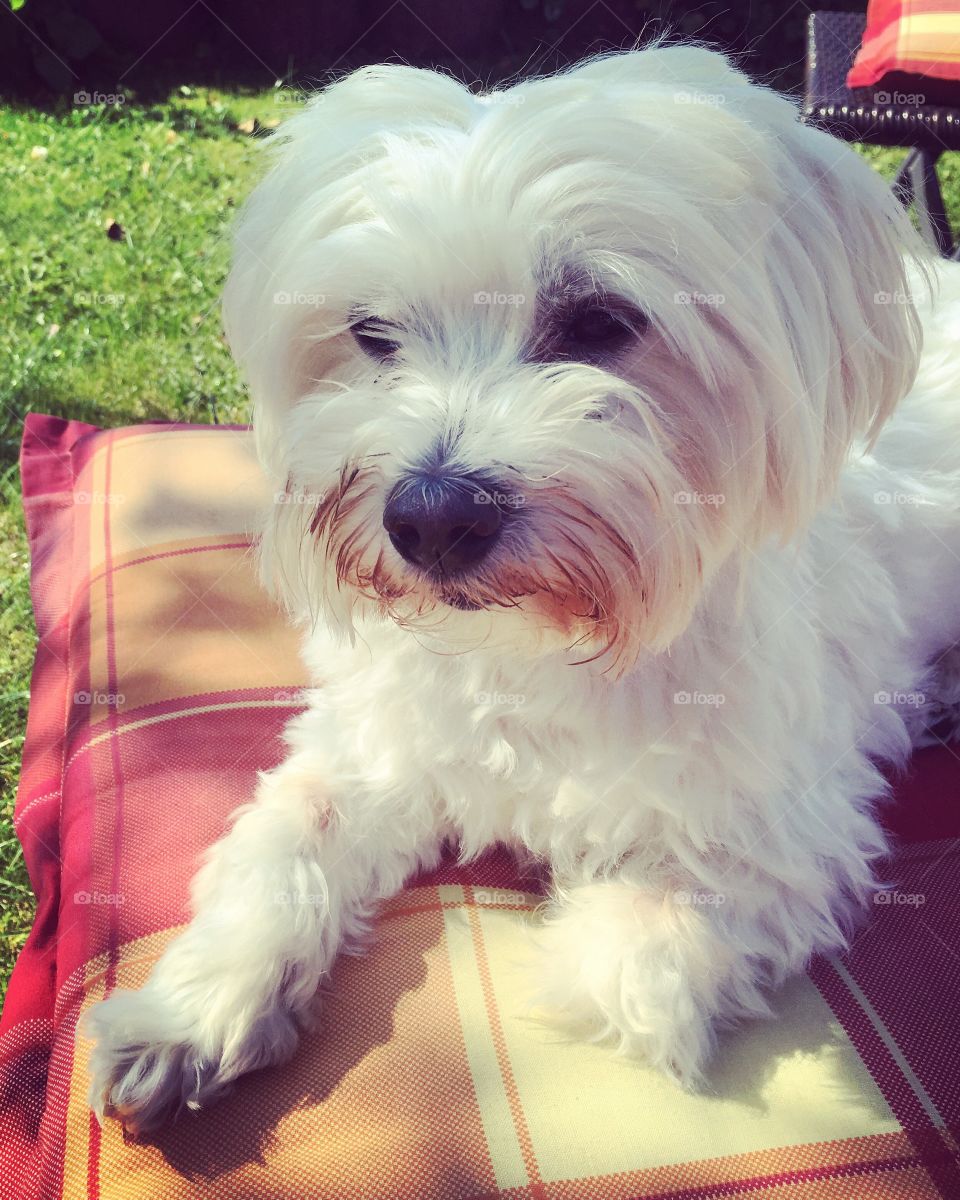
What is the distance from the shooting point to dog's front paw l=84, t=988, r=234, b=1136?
164 cm

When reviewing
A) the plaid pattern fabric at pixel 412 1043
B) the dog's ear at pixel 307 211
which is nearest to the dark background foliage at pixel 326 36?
the dog's ear at pixel 307 211

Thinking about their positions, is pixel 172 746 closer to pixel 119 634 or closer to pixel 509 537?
pixel 119 634

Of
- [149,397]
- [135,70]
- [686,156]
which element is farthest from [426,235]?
[135,70]

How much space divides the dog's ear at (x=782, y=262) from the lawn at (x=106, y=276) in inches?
77.9

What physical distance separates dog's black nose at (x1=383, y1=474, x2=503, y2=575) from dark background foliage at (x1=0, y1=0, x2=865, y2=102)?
218 inches

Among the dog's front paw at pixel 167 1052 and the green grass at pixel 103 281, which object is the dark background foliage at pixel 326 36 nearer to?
the green grass at pixel 103 281

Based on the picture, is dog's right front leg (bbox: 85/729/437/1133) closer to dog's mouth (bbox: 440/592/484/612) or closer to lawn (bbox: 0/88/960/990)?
dog's mouth (bbox: 440/592/484/612)

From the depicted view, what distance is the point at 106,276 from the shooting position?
4758 mm

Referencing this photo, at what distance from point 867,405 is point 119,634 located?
182cm

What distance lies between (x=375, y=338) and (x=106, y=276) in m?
3.50

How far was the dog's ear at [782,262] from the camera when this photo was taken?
155cm

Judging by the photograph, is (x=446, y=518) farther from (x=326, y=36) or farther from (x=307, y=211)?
(x=326, y=36)

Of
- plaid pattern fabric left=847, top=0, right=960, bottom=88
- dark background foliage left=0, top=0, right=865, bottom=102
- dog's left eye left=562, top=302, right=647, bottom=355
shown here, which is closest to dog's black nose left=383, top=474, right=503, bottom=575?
dog's left eye left=562, top=302, right=647, bottom=355

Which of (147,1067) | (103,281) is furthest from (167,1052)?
(103,281)
